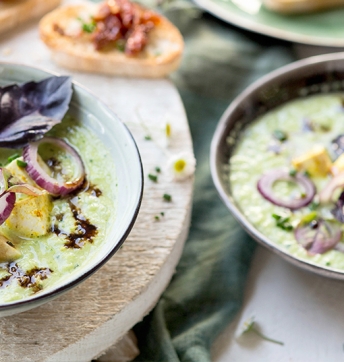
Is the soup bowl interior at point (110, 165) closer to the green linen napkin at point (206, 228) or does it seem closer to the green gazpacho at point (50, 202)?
the green gazpacho at point (50, 202)

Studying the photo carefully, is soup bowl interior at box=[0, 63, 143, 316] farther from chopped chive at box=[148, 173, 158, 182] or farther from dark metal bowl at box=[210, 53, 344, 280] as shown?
dark metal bowl at box=[210, 53, 344, 280]

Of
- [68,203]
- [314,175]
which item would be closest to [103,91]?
[68,203]

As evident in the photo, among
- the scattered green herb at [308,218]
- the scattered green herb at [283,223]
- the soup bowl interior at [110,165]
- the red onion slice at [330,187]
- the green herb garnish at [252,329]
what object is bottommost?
the green herb garnish at [252,329]

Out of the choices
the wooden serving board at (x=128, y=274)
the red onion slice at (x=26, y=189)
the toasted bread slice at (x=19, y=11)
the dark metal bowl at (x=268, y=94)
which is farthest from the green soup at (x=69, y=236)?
the toasted bread slice at (x=19, y=11)

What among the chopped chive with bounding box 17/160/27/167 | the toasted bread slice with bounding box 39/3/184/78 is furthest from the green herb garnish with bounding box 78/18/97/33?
the chopped chive with bounding box 17/160/27/167

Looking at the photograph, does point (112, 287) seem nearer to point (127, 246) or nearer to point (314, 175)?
point (127, 246)

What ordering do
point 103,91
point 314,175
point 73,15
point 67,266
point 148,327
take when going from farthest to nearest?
point 73,15, point 103,91, point 314,175, point 148,327, point 67,266
